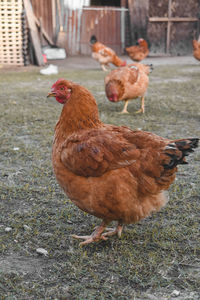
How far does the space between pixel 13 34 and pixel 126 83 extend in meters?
8.40

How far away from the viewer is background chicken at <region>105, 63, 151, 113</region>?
20.0 ft

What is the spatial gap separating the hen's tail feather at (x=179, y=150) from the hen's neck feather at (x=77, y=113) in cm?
64

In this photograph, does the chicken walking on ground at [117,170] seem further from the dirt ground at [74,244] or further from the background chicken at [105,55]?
the background chicken at [105,55]

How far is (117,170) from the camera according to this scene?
7.83 ft

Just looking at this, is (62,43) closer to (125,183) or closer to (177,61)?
(177,61)

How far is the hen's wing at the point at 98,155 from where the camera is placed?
2371 millimetres

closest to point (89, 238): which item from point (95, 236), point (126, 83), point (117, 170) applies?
point (95, 236)

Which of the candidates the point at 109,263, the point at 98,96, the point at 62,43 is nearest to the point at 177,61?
the point at 62,43

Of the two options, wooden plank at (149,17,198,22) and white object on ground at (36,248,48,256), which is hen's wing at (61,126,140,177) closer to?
white object on ground at (36,248,48,256)

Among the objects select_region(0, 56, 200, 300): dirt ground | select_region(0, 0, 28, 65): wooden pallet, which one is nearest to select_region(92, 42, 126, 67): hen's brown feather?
select_region(0, 0, 28, 65): wooden pallet

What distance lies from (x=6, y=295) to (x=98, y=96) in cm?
639

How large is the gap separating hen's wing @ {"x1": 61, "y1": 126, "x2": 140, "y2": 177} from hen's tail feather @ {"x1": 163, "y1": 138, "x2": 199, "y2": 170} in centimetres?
22

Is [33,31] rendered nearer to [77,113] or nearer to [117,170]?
[77,113]

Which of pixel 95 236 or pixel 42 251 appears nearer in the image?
pixel 42 251
